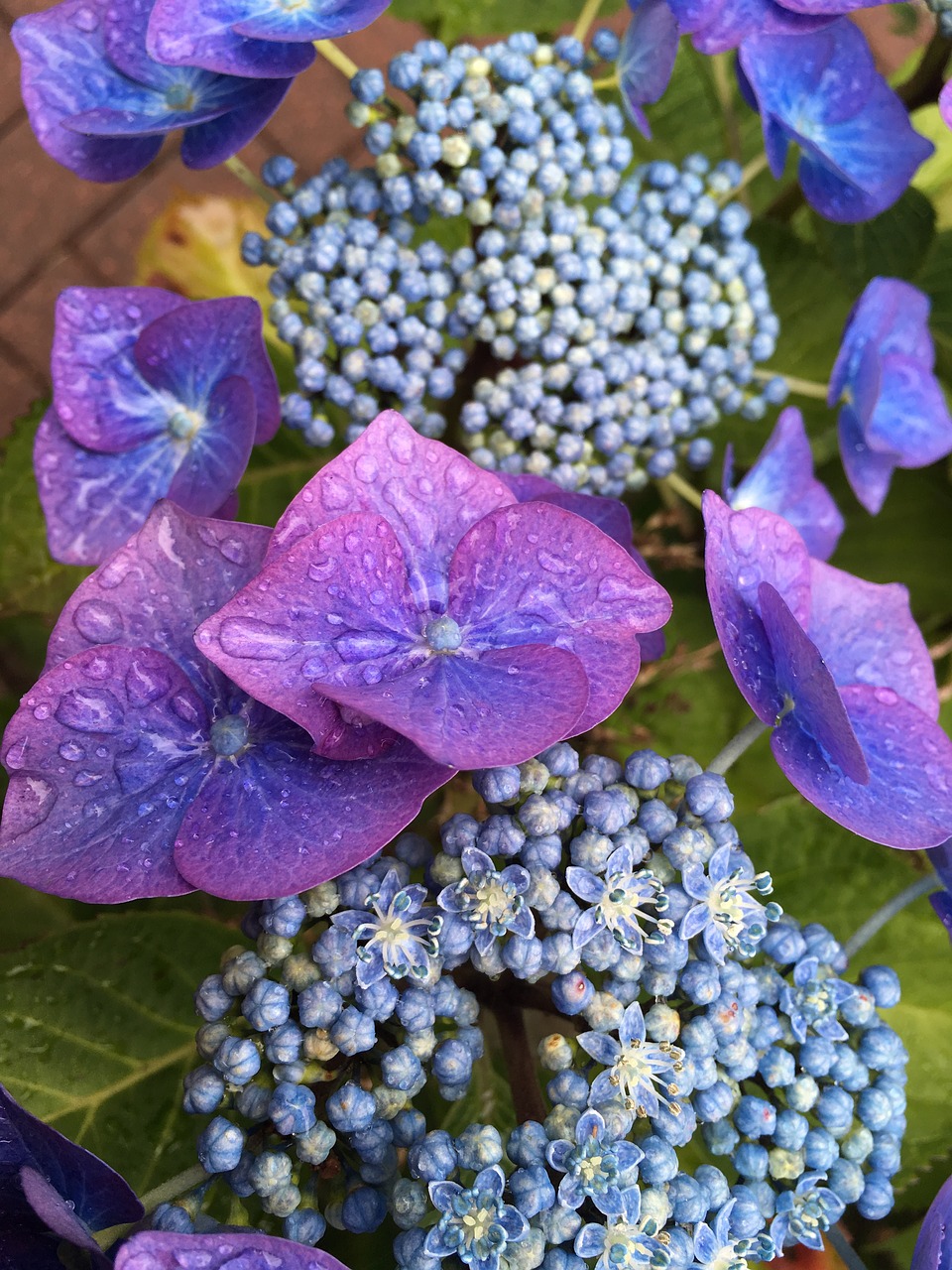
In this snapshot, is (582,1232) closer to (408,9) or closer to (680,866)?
(680,866)

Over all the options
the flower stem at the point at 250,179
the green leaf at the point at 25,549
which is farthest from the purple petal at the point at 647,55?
the green leaf at the point at 25,549

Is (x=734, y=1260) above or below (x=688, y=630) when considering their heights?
above

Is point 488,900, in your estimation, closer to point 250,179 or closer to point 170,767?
point 170,767

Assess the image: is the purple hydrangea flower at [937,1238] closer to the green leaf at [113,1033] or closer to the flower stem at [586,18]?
the green leaf at [113,1033]

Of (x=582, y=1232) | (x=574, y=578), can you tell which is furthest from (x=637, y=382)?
(x=582, y=1232)

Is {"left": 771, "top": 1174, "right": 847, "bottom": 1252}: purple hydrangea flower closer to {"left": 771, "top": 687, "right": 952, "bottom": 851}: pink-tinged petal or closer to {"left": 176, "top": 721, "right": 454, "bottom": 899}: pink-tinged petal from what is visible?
{"left": 771, "top": 687, "right": 952, "bottom": 851}: pink-tinged petal

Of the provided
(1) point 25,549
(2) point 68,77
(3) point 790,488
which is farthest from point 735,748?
(1) point 25,549

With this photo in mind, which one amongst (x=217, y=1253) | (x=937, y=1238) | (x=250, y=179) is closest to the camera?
(x=217, y=1253)
